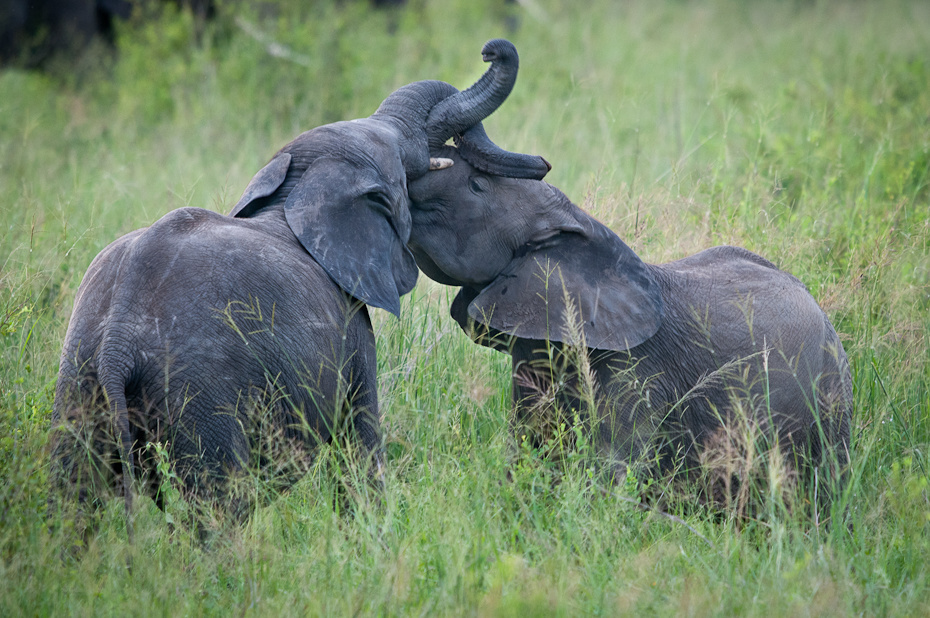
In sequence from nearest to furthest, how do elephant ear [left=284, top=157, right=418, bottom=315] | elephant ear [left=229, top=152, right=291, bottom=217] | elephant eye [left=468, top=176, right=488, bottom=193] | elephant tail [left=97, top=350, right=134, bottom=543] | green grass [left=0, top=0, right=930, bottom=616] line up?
elephant tail [left=97, top=350, right=134, bottom=543] < green grass [left=0, top=0, right=930, bottom=616] < elephant ear [left=284, top=157, right=418, bottom=315] < elephant ear [left=229, top=152, right=291, bottom=217] < elephant eye [left=468, top=176, right=488, bottom=193]

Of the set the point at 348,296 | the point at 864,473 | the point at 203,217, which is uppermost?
the point at 203,217

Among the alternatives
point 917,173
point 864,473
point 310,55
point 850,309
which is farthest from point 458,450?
point 310,55

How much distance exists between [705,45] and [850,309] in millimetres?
8345

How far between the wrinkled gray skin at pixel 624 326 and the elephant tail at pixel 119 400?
1481 millimetres

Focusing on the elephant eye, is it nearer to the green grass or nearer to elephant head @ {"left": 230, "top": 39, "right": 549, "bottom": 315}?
elephant head @ {"left": 230, "top": 39, "right": 549, "bottom": 315}

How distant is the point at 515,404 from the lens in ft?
12.9

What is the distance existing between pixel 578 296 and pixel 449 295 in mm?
1719

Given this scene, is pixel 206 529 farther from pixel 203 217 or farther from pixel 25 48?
pixel 25 48

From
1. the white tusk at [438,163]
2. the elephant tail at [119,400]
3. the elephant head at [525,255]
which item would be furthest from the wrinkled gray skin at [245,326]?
the elephant head at [525,255]

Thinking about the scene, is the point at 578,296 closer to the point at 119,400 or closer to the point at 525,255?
the point at 525,255

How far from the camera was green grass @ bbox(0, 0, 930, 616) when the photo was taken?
285cm

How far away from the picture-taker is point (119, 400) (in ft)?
8.83

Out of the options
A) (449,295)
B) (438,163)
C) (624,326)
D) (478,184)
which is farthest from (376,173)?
(449,295)

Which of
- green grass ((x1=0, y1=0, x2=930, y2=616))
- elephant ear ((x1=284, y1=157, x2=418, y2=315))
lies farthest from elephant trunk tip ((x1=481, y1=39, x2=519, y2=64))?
green grass ((x1=0, y1=0, x2=930, y2=616))
